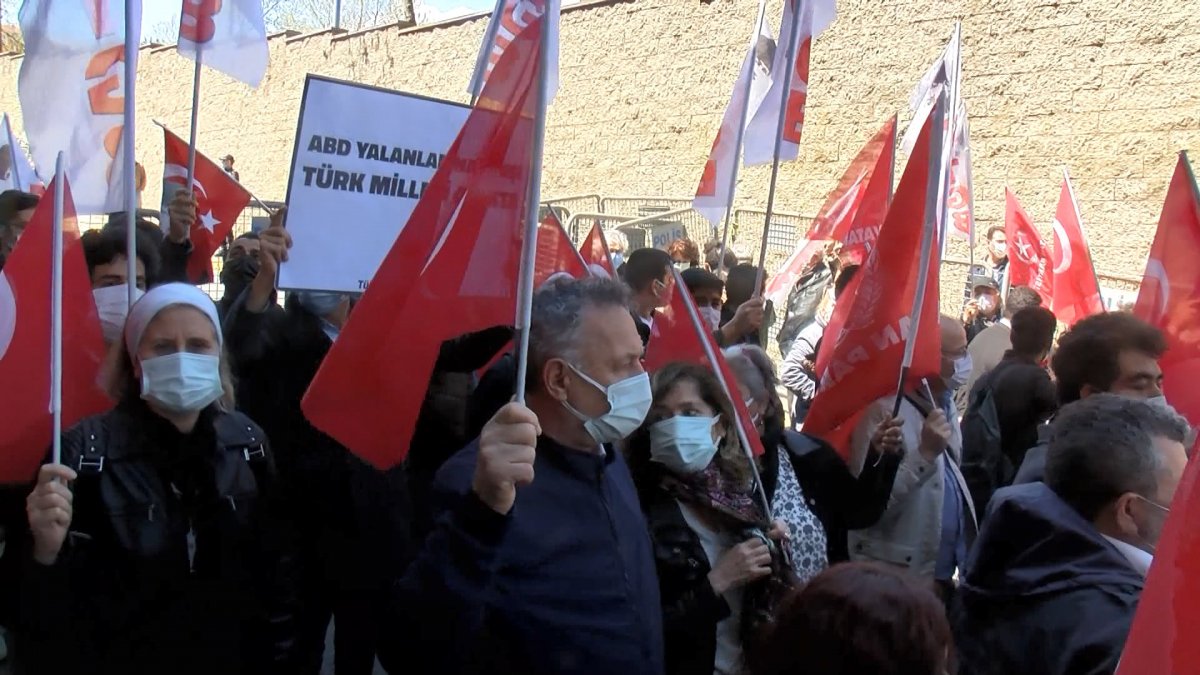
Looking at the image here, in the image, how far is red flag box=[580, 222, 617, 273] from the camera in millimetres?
5477

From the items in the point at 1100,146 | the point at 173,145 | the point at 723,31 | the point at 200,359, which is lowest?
the point at 200,359

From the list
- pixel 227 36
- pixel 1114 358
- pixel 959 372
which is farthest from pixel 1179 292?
pixel 227 36

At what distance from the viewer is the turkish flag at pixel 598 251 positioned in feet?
18.0

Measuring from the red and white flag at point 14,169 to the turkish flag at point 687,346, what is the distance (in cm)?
447

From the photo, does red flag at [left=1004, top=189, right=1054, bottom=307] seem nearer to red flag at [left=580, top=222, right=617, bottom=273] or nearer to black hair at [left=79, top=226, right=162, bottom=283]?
red flag at [left=580, top=222, right=617, bottom=273]

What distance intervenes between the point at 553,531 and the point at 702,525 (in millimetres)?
815

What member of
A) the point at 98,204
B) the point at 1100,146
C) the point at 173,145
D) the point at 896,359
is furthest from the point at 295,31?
the point at 896,359

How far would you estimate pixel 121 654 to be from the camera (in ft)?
A: 8.59

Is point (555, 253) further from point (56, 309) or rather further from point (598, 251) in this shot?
point (56, 309)

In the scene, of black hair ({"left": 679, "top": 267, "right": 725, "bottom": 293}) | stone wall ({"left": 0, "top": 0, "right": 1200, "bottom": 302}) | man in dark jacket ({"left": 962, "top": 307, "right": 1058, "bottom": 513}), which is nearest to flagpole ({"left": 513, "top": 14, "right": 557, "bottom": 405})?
man in dark jacket ({"left": 962, "top": 307, "right": 1058, "bottom": 513})

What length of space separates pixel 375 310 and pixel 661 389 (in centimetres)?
94

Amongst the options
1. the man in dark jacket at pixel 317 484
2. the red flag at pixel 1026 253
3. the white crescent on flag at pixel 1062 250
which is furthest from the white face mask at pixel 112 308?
the red flag at pixel 1026 253

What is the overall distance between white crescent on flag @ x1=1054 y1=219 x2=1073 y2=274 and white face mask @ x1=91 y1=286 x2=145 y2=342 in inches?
168

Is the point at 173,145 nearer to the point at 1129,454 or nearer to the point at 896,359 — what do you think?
the point at 896,359
